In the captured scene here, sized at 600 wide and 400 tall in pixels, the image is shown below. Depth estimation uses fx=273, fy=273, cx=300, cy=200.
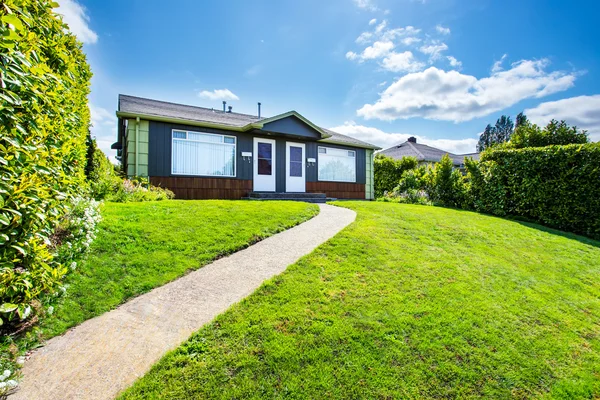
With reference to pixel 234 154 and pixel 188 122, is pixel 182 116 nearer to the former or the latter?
pixel 188 122

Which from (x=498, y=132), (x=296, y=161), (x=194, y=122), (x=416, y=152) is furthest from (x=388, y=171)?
(x=498, y=132)

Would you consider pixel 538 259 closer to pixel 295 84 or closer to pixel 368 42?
pixel 368 42

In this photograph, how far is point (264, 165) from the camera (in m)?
12.4

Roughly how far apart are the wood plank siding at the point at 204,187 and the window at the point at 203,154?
300mm

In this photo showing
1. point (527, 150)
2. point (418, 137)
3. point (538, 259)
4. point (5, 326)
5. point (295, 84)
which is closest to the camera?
point (5, 326)

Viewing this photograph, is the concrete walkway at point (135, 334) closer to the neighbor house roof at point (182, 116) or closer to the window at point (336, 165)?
the neighbor house roof at point (182, 116)

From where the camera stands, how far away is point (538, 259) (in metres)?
5.60

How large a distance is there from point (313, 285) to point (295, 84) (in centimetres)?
1204

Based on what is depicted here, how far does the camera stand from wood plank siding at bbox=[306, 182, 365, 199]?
1377 centimetres

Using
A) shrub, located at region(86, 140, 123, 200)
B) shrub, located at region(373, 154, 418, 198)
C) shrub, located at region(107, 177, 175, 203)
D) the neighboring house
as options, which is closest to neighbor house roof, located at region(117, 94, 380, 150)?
shrub, located at region(86, 140, 123, 200)

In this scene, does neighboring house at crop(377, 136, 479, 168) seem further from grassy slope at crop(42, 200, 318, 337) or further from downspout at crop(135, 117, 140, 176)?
downspout at crop(135, 117, 140, 176)

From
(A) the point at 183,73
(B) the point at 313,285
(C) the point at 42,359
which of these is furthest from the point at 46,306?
(A) the point at 183,73

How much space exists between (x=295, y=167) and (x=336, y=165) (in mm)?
2608

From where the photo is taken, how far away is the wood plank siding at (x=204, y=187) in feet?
33.9
